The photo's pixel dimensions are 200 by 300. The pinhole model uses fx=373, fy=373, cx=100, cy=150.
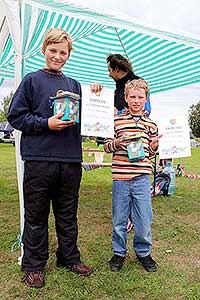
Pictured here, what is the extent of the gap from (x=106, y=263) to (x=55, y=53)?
176 centimetres

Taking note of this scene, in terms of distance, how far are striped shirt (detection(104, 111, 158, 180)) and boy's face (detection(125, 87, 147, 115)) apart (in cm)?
7

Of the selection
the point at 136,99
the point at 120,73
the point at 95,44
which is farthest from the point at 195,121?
the point at 136,99

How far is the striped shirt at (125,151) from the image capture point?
9.69 ft

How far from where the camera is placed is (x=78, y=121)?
106 inches

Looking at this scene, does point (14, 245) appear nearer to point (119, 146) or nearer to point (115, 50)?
point (119, 146)

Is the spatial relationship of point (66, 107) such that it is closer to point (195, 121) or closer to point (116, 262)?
point (116, 262)

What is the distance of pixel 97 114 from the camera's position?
108 inches

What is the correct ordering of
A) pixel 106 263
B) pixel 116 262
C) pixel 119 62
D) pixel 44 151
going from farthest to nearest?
pixel 119 62, pixel 106 263, pixel 116 262, pixel 44 151

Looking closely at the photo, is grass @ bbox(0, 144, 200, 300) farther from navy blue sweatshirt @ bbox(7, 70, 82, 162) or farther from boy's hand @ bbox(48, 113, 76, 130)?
boy's hand @ bbox(48, 113, 76, 130)

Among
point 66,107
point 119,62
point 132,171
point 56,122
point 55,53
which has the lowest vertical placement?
point 132,171

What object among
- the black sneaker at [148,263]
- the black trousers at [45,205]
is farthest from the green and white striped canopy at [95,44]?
the black sneaker at [148,263]

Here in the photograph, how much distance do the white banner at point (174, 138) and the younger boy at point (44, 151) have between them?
0.71m

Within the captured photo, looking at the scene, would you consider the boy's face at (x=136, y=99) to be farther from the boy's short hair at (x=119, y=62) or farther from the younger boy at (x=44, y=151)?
the boy's short hair at (x=119, y=62)

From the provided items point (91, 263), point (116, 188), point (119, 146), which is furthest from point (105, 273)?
point (119, 146)
